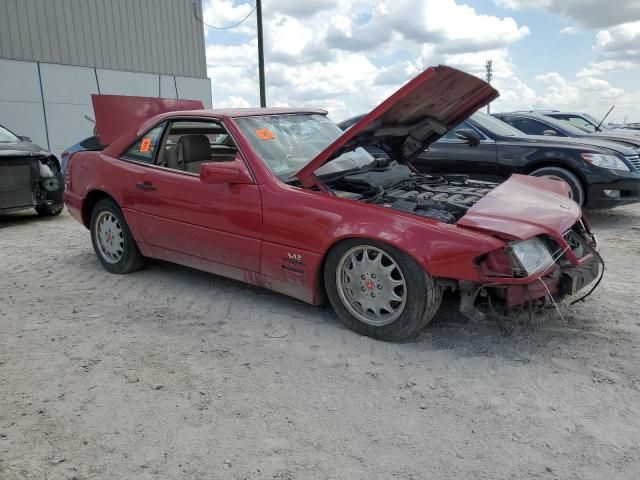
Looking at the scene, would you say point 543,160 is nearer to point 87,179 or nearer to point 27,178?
point 87,179

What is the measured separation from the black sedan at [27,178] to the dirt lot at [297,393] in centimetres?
367

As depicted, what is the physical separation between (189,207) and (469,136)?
404 centimetres

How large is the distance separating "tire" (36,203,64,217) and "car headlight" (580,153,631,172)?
24.6 ft

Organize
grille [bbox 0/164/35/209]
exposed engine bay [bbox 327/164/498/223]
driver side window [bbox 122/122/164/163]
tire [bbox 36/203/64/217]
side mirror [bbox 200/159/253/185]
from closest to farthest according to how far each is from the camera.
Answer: exposed engine bay [bbox 327/164/498/223]
side mirror [bbox 200/159/253/185]
driver side window [bbox 122/122/164/163]
grille [bbox 0/164/35/209]
tire [bbox 36/203/64/217]

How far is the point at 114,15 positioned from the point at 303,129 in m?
14.4

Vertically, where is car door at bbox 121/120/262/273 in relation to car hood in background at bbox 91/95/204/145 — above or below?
below

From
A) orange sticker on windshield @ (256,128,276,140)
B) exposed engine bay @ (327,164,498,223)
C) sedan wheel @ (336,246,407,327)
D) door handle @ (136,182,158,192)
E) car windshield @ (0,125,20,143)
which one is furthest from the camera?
car windshield @ (0,125,20,143)

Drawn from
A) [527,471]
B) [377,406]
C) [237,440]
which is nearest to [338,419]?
[377,406]

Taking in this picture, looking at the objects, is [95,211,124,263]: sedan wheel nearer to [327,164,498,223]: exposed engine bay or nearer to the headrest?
the headrest

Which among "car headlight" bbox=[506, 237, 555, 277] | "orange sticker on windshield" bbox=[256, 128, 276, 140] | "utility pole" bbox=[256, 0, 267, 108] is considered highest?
"utility pole" bbox=[256, 0, 267, 108]

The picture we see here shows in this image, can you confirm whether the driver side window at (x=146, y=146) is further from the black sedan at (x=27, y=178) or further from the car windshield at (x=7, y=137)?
the car windshield at (x=7, y=137)

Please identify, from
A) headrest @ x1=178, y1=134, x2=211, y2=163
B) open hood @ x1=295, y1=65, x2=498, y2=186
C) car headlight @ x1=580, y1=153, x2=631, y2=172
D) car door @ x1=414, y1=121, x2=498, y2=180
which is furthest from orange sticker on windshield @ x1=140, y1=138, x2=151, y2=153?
car headlight @ x1=580, y1=153, x2=631, y2=172

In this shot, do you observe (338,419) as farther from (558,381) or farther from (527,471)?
(558,381)

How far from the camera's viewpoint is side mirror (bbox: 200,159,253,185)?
143 inches
